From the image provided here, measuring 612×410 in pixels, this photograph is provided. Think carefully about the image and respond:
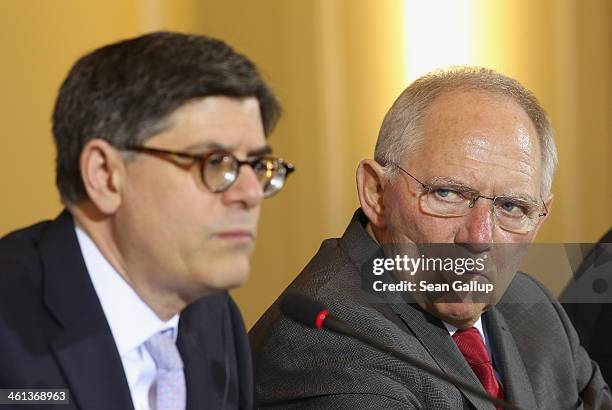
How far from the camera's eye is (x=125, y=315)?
1.41m

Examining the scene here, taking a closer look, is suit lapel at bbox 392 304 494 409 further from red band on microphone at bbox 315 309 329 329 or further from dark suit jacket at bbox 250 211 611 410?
red band on microphone at bbox 315 309 329 329

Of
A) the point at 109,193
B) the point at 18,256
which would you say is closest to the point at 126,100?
the point at 109,193

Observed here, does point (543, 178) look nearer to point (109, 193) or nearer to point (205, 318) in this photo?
point (205, 318)

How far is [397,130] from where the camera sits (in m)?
2.02

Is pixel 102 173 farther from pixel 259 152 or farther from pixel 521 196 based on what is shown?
pixel 521 196

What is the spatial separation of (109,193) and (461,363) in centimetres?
79

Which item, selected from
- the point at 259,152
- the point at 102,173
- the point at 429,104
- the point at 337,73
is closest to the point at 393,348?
the point at 429,104

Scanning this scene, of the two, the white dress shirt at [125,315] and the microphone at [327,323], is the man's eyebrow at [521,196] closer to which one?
the microphone at [327,323]

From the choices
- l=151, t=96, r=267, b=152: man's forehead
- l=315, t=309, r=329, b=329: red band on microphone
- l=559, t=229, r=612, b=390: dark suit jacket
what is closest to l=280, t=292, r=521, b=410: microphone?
l=315, t=309, r=329, b=329: red band on microphone

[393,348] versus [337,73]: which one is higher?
[337,73]

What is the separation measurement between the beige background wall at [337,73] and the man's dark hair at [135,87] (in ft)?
3.98

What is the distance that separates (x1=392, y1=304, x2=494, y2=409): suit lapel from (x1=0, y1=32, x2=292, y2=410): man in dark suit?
0.58m

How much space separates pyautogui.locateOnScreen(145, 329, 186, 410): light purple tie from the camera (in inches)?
57.0

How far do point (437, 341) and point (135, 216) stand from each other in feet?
2.44
